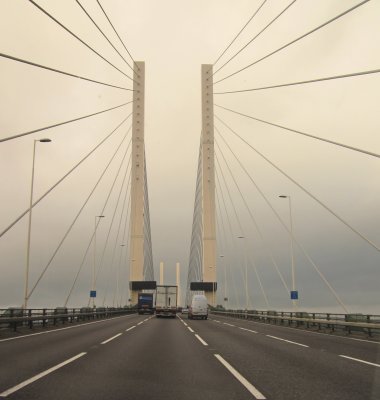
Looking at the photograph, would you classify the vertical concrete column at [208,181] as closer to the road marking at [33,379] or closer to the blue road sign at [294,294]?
the blue road sign at [294,294]

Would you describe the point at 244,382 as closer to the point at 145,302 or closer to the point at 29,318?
the point at 29,318

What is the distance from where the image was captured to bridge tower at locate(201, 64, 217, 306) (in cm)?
5041

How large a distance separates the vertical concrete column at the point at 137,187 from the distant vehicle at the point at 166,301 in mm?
12100

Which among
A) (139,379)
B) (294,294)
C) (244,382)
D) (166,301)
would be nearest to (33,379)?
(139,379)

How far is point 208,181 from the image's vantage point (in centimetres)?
5762

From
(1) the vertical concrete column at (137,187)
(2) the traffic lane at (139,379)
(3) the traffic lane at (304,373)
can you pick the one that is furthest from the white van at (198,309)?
(2) the traffic lane at (139,379)

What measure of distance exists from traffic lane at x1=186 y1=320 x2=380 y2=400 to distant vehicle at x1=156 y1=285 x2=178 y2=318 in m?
35.0

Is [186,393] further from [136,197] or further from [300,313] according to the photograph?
[136,197]

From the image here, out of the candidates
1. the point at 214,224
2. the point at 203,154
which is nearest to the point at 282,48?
the point at 203,154

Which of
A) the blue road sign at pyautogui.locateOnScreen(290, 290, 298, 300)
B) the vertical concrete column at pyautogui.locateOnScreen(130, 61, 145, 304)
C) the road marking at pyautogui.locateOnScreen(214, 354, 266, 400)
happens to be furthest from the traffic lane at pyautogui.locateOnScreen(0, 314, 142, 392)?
the vertical concrete column at pyautogui.locateOnScreen(130, 61, 145, 304)

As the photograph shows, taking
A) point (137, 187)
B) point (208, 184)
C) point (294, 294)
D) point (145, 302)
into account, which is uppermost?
point (208, 184)

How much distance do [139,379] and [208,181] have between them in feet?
162

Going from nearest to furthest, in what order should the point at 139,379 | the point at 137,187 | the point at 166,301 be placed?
the point at 139,379 → the point at 166,301 → the point at 137,187

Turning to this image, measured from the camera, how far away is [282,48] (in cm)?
2312
